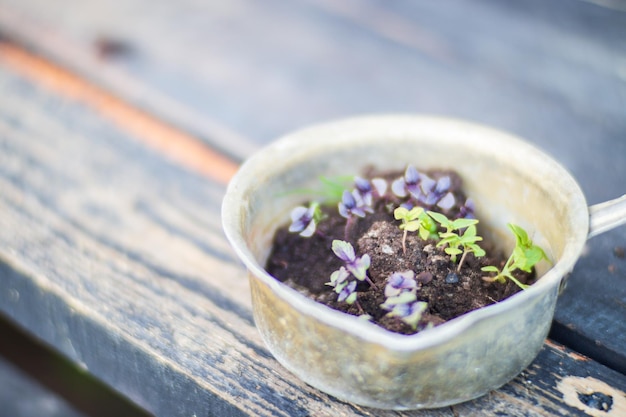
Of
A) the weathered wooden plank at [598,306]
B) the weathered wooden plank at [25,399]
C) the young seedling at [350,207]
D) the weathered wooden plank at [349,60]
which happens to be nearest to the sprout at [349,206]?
the young seedling at [350,207]

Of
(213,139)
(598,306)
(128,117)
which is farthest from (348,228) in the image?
(128,117)

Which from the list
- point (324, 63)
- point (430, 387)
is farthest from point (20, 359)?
point (430, 387)

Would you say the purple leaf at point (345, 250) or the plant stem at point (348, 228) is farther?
the plant stem at point (348, 228)

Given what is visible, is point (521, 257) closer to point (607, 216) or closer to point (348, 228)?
point (607, 216)

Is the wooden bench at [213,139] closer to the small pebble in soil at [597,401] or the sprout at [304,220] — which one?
the small pebble in soil at [597,401]

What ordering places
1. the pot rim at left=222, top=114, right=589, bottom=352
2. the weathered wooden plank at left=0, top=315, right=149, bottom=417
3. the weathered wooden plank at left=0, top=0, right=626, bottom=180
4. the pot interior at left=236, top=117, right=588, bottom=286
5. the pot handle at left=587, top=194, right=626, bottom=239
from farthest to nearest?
the weathered wooden plank at left=0, top=315, right=149, bottom=417, the weathered wooden plank at left=0, top=0, right=626, bottom=180, the pot interior at left=236, top=117, right=588, bottom=286, the pot handle at left=587, top=194, right=626, bottom=239, the pot rim at left=222, top=114, right=589, bottom=352

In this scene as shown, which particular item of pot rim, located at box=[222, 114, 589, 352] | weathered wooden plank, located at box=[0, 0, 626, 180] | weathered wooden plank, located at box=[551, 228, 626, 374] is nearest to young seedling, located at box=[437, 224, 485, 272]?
pot rim, located at box=[222, 114, 589, 352]

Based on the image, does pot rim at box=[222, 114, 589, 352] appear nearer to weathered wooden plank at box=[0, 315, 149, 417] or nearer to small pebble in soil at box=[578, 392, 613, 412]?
small pebble in soil at box=[578, 392, 613, 412]
